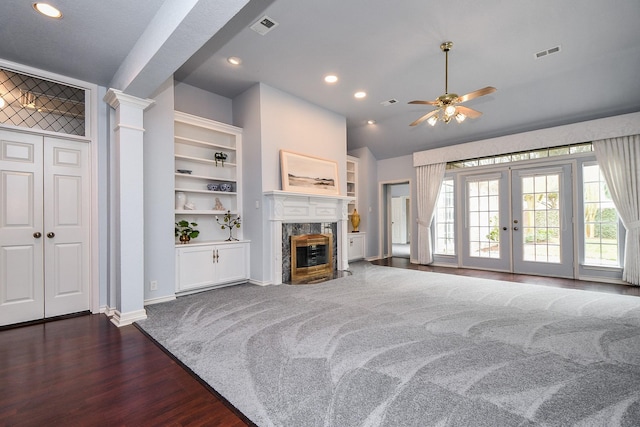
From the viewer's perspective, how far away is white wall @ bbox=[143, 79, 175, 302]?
369 cm

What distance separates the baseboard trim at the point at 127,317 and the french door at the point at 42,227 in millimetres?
729

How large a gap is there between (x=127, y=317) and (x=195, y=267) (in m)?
1.15

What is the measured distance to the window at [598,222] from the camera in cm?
486

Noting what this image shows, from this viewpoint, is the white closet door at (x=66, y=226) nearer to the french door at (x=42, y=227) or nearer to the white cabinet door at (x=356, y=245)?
the french door at (x=42, y=227)

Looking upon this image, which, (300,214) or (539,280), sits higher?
(300,214)

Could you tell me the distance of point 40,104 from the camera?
→ 3.35 meters

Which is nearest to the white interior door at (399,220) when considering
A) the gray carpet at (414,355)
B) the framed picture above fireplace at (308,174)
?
the framed picture above fireplace at (308,174)

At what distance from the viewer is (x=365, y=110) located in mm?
5867

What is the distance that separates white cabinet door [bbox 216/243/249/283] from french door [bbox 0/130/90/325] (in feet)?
5.31

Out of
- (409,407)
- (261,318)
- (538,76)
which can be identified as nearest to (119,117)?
(261,318)

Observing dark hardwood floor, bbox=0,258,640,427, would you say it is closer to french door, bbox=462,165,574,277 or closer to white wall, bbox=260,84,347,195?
white wall, bbox=260,84,347,195

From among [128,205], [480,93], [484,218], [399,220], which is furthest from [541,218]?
[399,220]

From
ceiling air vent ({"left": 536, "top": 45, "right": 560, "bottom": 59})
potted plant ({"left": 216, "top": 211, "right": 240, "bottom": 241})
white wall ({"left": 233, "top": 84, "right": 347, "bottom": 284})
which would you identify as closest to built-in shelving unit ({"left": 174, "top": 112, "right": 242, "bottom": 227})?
potted plant ({"left": 216, "top": 211, "right": 240, "bottom": 241})

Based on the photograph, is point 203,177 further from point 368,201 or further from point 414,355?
point 368,201
